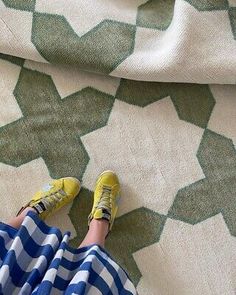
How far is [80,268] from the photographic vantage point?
2.95ft

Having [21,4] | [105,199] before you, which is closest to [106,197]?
[105,199]

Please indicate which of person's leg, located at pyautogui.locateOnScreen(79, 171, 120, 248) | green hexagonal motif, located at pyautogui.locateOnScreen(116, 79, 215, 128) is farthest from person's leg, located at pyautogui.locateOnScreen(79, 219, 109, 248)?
green hexagonal motif, located at pyautogui.locateOnScreen(116, 79, 215, 128)

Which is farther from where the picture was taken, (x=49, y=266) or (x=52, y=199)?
(x=52, y=199)

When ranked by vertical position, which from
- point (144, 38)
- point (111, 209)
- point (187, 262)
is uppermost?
point (144, 38)

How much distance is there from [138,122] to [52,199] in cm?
26

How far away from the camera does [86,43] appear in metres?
1.11

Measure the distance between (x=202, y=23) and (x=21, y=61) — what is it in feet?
1.38

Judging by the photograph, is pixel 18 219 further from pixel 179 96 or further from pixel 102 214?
pixel 179 96

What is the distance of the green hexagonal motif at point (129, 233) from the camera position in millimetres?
1069

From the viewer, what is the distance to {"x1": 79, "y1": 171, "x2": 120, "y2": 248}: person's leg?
1.03m

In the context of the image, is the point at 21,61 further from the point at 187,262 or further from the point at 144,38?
the point at 187,262

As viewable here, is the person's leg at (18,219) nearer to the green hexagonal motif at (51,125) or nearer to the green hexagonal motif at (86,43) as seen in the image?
the green hexagonal motif at (51,125)

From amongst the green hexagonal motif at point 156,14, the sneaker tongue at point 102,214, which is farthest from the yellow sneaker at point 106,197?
the green hexagonal motif at point 156,14

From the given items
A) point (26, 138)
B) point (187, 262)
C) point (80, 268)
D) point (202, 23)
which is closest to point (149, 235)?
point (187, 262)
